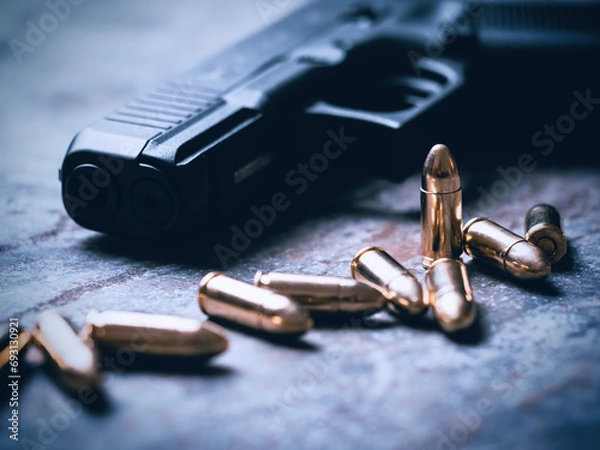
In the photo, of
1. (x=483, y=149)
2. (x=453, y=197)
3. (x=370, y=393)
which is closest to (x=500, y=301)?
(x=453, y=197)

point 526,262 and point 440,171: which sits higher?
point 440,171

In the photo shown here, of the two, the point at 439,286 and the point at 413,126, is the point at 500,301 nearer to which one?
the point at 439,286

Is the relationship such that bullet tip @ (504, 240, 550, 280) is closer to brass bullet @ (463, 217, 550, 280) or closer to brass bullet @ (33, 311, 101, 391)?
brass bullet @ (463, 217, 550, 280)

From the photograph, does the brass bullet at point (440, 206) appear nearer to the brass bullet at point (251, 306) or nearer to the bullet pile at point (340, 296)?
the bullet pile at point (340, 296)

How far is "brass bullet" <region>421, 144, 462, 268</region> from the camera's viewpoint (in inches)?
58.6

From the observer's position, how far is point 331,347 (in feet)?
4.10

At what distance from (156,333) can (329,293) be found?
0.32 metres

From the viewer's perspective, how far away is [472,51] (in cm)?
193

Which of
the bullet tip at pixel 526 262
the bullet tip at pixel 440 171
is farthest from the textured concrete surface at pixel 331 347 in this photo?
the bullet tip at pixel 440 171

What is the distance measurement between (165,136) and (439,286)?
629 millimetres

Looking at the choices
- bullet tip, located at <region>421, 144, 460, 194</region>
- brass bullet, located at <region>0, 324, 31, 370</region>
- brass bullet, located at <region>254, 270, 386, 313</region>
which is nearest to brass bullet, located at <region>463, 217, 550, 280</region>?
bullet tip, located at <region>421, 144, 460, 194</region>

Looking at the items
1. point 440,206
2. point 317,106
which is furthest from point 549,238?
point 317,106

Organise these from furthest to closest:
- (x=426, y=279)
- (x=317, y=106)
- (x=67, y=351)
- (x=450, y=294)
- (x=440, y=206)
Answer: (x=317, y=106)
(x=440, y=206)
(x=426, y=279)
(x=450, y=294)
(x=67, y=351)

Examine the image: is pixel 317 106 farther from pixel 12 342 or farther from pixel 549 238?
pixel 12 342
